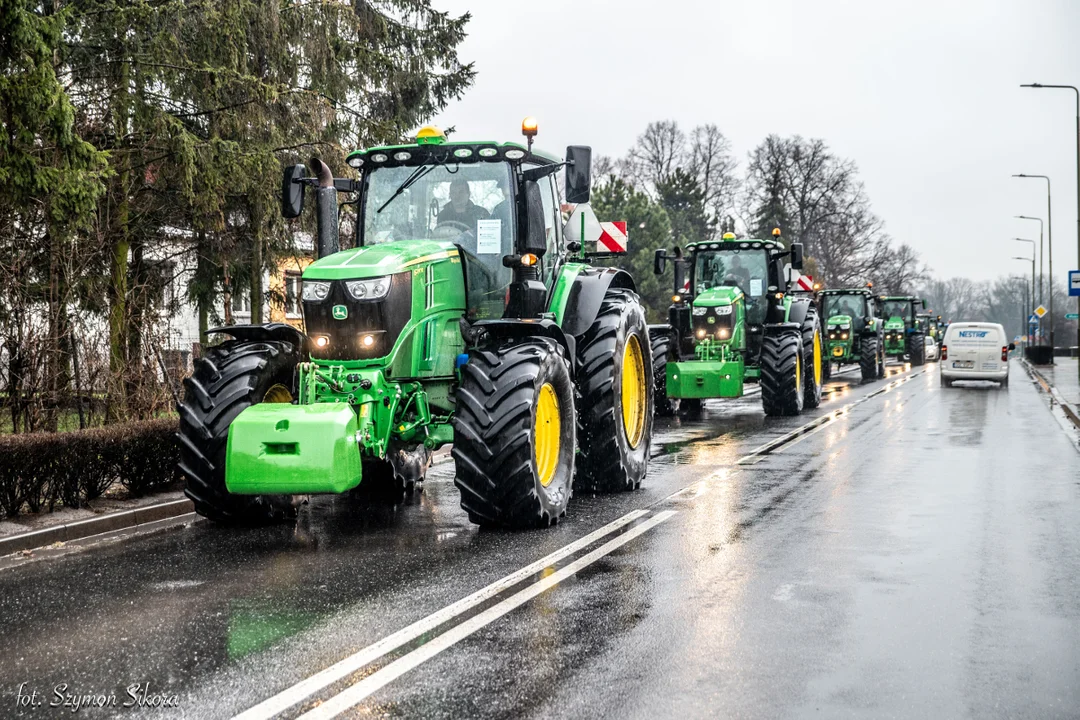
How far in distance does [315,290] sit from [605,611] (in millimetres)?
3713

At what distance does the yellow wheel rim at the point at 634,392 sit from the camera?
11953mm

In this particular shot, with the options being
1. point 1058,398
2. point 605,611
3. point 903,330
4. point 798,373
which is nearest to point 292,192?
point 605,611

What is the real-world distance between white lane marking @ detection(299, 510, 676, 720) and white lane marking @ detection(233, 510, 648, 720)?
0.12m

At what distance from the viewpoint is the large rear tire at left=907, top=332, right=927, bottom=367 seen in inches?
1880

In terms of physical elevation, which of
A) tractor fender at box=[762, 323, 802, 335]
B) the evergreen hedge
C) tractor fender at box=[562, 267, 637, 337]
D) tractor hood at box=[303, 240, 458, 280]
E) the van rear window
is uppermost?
tractor hood at box=[303, 240, 458, 280]

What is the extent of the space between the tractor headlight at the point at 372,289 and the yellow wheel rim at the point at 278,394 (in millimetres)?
1181

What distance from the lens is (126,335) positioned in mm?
13773

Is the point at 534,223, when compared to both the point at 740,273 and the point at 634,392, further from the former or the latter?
the point at 740,273

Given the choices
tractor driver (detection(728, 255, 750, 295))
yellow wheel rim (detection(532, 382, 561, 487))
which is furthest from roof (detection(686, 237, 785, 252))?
yellow wheel rim (detection(532, 382, 561, 487))

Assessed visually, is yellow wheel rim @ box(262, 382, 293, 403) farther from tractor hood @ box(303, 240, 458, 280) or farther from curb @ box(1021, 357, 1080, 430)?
curb @ box(1021, 357, 1080, 430)

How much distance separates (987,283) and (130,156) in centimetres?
15188

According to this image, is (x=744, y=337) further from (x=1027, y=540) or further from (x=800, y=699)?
(x=800, y=699)

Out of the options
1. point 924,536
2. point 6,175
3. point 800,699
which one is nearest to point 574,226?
point 924,536

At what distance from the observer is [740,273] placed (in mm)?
21719
